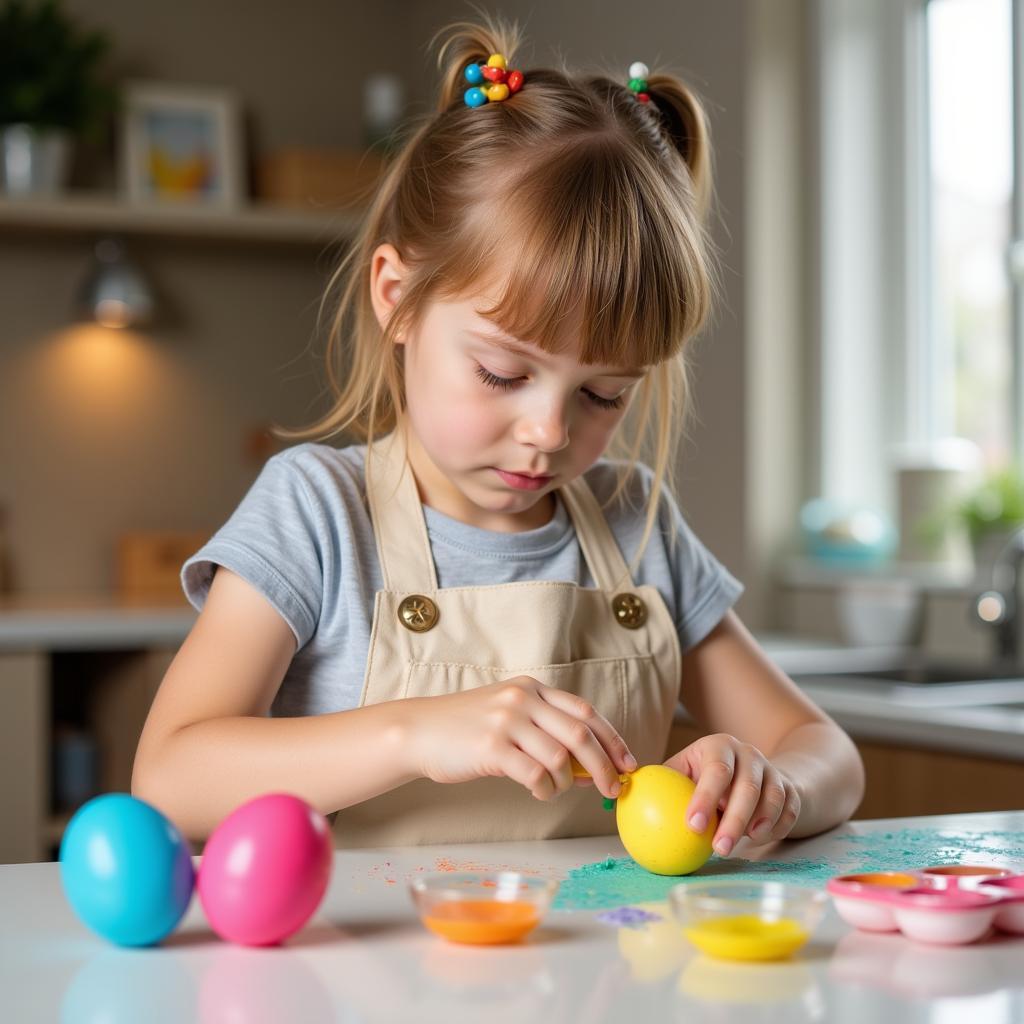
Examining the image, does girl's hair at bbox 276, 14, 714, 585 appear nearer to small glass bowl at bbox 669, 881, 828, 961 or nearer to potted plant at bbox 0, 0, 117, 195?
small glass bowl at bbox 669, 881, 828, 961

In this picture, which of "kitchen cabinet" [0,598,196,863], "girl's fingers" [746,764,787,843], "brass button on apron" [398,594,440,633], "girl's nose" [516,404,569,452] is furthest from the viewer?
"kitchen cabinet" [0,598,196,863]

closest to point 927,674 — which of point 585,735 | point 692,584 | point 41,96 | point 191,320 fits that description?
point 692,584

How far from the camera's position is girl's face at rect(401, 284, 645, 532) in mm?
1104

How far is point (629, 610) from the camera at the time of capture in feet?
4.30

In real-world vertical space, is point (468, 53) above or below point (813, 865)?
above

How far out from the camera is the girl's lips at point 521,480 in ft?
3.81

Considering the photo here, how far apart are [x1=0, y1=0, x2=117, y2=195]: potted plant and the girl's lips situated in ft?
8.29

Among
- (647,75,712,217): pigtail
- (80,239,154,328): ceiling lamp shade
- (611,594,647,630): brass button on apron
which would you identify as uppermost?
(80,239,154,328): ceiling lamp shade

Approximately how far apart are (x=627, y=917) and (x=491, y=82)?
2.49 feet

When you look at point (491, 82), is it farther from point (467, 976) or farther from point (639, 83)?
point (467, 976)

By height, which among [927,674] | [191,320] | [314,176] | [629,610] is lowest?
[927,674]

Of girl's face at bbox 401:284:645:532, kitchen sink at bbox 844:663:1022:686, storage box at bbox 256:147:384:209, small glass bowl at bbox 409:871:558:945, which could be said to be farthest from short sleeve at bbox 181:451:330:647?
storage box at bbox 256:147:384:209

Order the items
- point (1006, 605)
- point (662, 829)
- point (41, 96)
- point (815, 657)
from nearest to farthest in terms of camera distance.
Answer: point (662, 829), point (1006, 605), point (815, 657), point (41, 96)

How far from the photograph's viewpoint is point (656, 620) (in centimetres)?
131
